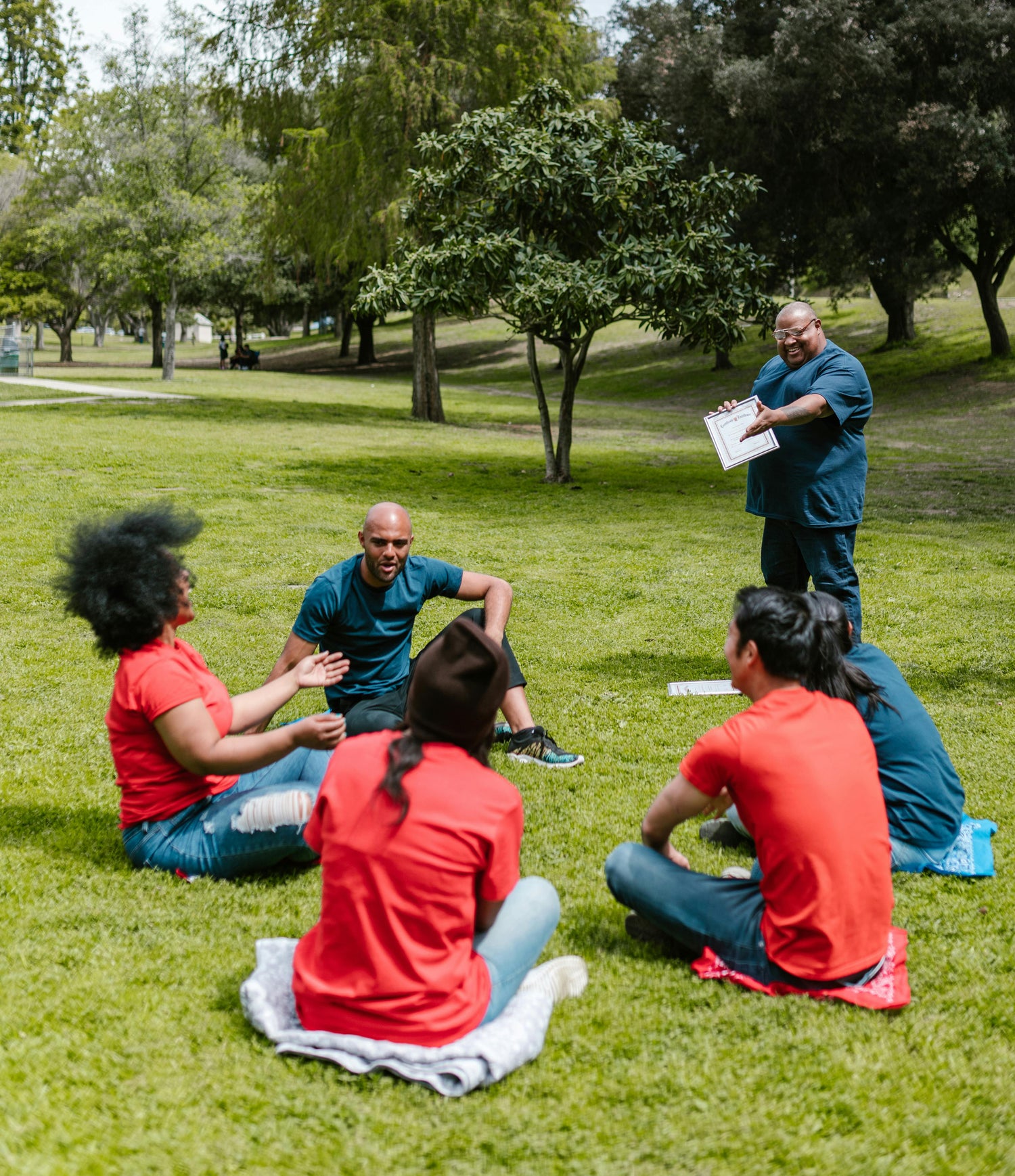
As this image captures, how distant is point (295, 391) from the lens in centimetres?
3078

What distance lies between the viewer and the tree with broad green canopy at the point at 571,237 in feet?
45.6

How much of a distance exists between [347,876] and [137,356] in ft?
181

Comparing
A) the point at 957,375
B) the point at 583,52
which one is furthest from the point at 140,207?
the point at 957,375

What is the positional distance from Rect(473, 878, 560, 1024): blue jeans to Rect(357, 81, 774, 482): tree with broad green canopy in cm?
1105

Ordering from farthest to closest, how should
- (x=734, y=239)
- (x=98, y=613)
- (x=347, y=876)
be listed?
(x=734, y=239) < (x=98, y=613) < (x=347, y=876)

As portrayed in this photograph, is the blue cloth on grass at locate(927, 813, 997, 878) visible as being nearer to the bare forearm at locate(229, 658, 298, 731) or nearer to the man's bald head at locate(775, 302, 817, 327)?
the bare forearm at locate(229, 658, 298, 731)

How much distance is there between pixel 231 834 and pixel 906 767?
2517 millimetres

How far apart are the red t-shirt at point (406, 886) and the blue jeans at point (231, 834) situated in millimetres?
1037

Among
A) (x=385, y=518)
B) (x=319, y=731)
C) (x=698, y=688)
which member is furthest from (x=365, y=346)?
(x=319, y=731)

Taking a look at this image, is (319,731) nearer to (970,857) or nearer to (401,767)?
(401,767)

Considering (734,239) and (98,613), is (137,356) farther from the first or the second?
(98,613)

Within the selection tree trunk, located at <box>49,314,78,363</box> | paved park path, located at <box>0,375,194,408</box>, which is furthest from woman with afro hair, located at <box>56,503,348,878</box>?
tree trunk, located at <box>49,314,78,363</box>

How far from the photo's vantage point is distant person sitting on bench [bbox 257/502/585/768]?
197 inches

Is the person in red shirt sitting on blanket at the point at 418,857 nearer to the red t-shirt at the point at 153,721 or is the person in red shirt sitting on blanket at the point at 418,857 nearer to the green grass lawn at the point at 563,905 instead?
the green grass lawn at the point at 563,905
